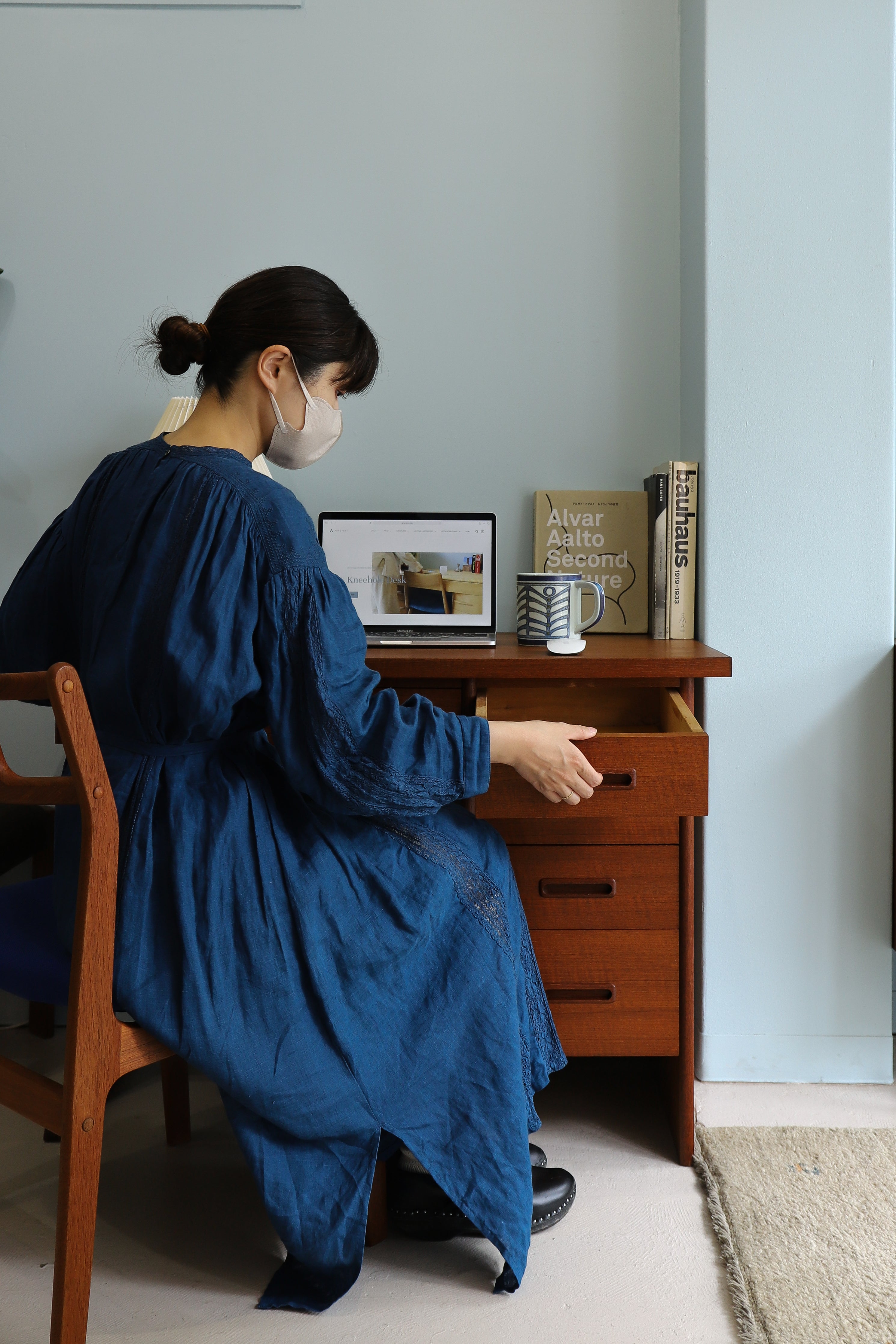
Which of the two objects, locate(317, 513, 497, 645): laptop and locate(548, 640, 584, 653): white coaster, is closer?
locate(548, 640, 584, 653): white coaster

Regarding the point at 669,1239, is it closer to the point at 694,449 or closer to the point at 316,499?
the point at 694,449

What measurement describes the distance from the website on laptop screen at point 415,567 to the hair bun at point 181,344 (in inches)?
24.0

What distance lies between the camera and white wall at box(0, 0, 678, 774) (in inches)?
71.9

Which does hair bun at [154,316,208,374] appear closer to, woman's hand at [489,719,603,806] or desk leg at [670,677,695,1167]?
woman's hand at [489,719,603,806]

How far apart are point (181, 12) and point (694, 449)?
1280mm

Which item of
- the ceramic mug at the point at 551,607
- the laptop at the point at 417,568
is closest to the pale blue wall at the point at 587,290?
the laptop at the point at 417,568

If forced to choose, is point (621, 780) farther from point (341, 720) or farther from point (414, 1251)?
point (414, 1251)

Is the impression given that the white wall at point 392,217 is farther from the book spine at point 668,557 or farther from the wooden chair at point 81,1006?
the wooden chair at point 81,1006

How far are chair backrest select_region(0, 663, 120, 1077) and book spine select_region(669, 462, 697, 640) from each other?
107 centimetres

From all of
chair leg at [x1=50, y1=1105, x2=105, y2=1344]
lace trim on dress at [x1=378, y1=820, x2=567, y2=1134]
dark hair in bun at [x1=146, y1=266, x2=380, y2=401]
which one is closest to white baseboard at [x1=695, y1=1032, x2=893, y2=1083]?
lace trim on dress at [x1=378, y1=820, x2=567, y2=1134]

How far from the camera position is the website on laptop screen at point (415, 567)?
1.74 meters

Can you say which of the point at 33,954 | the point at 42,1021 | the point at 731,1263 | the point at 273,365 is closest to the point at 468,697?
the point at 273,365

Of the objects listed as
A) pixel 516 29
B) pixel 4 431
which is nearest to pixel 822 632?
pixel 516 29

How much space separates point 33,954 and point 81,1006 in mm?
188
